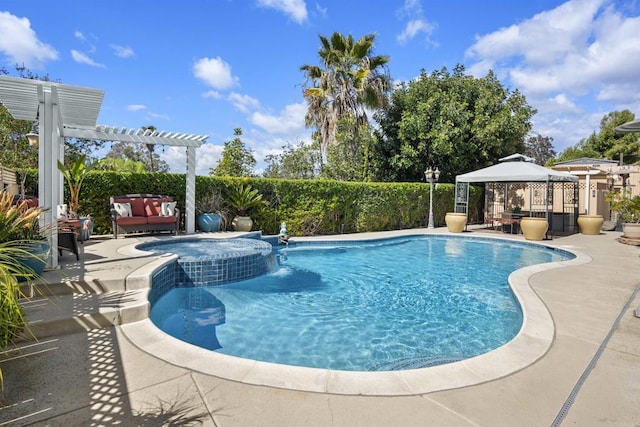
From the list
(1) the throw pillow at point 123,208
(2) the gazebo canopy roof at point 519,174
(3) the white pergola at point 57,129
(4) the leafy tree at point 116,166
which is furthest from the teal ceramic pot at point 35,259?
(2) the gazebo canopy roof at point 519,174

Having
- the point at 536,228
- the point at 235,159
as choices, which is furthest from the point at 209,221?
the point at 536,228

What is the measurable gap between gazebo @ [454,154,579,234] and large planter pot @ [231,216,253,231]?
9.23 metres

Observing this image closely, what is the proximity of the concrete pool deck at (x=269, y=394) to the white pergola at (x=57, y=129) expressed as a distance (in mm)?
2695

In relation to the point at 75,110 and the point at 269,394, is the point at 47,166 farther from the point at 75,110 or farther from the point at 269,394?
the point at 269,394

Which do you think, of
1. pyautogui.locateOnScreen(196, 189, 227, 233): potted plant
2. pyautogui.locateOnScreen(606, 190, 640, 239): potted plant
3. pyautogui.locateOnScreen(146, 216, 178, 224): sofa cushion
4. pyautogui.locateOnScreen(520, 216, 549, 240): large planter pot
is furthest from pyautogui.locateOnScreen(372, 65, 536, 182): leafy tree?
pyautogui.locateOnScreen(146, 216, 178, 224): sofa cushion

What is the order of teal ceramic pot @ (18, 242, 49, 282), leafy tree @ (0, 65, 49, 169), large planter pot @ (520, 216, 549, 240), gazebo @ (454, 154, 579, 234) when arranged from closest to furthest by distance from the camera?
teal ceramic pot @ (18, 242, 49, 282) < large planter pot @ (520, 216, 549, 240) < leafy tree @ (0, 65, 49, 169) < gazebo @ (454, 154, 579, 234)

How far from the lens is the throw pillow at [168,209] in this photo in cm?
1004

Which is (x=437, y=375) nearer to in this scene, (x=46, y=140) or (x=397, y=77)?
(x=46, y=140)

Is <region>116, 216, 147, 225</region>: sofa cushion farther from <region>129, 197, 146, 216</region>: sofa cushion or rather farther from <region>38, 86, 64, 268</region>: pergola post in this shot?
<region>38, 86, 64, 268</region>: pergola post

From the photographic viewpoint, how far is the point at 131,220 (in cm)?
912

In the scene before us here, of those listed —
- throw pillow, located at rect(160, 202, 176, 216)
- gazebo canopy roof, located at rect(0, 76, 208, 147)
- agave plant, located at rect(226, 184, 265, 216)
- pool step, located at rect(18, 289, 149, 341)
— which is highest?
gazebo canopy roof, located at rect(0, 76, 208, 147)

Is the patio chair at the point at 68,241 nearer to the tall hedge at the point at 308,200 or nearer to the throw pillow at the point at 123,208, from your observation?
the throw pillow at the point at 123,208

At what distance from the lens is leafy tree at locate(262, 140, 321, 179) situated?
20547 mm

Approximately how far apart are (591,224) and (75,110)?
17.3 metres
